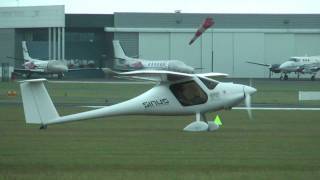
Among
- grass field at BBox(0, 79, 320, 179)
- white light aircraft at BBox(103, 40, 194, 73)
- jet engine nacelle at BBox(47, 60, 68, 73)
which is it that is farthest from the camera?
jet engine nacelle at BBox(47, 60, 68, 73)

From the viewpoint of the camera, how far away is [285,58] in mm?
96375

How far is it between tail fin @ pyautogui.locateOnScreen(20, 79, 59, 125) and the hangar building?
7109cm

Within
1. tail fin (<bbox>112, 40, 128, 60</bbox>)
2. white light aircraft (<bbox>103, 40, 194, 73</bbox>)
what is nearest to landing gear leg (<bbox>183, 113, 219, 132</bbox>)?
white light aircraft (<bbox>103, 40, 194, 73</bbox>)

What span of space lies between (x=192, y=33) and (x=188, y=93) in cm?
7095

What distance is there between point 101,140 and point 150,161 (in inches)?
174

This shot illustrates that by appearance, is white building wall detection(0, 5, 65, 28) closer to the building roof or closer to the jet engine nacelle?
the building roof

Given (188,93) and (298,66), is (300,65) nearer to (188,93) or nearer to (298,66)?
(298,66)

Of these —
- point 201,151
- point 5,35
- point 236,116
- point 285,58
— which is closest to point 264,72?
point 285,58

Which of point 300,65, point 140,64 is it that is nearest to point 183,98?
point 140,64

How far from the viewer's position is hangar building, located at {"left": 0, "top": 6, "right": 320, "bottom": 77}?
3698 inches

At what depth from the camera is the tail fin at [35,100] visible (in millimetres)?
21766

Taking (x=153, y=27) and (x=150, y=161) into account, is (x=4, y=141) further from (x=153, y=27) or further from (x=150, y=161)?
(x=153, y=27)

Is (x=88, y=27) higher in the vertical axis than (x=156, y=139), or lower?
higher

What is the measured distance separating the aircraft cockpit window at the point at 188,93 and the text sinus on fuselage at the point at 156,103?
34 centimetres
